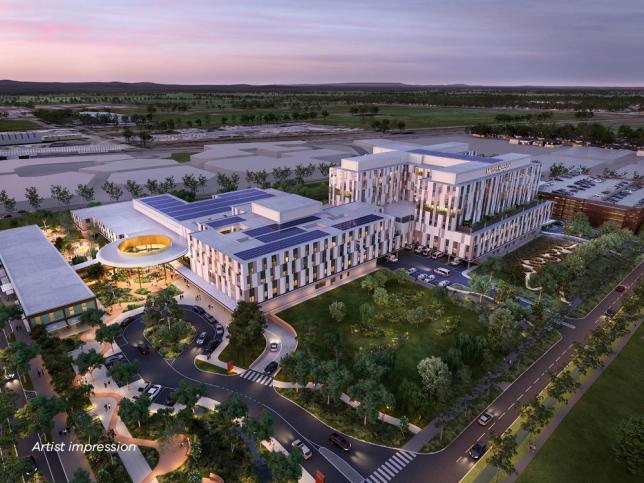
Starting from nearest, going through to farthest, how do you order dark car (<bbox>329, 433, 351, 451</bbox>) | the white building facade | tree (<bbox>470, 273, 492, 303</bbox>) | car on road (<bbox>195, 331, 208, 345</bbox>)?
dark car (<bbox>329, 433, 351, 451</bbox>) < car on road (<bbox>195, 331, 208, 345</bbox>) < tree (<bbox>470, 273, 492, 303</bbox>) < the white building facade

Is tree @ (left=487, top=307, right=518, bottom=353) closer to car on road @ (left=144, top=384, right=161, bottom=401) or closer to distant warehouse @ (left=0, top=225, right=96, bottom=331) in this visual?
car on road @ (left=144, top=384, right=161, bottom=401)

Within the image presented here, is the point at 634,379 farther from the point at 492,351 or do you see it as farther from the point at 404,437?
the point at 404,437

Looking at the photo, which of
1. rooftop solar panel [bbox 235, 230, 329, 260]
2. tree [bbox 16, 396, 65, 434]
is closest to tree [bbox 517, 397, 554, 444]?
rooftop solar panel [bbox 235, 230, 329, 260]

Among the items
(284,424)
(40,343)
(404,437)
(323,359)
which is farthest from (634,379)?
(40,343)

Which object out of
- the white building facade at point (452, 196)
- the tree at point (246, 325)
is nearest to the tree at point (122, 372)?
the tree at point (246, 325)

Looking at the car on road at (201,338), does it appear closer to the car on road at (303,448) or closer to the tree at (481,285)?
the car on road at (303,448)

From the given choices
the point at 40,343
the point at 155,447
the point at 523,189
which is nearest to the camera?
the point at 155,447
